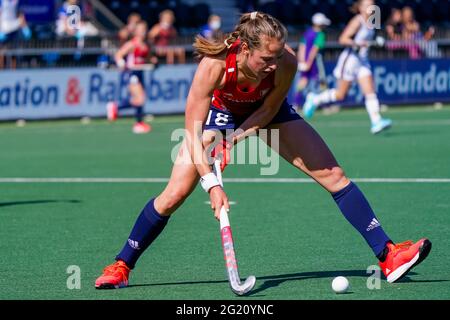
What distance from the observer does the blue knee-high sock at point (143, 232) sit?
24.3 ft

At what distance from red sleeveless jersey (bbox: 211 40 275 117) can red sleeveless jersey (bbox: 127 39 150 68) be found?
13.9 m

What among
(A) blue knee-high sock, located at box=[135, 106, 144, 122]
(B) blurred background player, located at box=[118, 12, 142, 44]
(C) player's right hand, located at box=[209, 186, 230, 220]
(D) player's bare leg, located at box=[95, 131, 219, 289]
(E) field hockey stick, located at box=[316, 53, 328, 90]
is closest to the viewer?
(C) player's right hand, located at box=[209, 186, 230, 220]

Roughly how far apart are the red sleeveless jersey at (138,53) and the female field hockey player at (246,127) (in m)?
13.9

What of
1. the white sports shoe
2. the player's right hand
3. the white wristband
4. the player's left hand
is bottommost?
the player's right hand

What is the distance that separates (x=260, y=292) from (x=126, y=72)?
16235 mm

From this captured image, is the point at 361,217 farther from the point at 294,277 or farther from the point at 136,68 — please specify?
the point at 136,68

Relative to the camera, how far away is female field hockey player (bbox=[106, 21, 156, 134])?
20.7 meters

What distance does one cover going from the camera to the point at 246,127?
7316 millimetres

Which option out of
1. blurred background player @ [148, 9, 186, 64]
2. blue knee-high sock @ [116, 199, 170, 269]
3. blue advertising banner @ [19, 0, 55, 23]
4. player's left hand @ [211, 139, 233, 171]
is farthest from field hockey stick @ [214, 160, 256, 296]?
blue advertising banner @ [19, 0, 55, 23]

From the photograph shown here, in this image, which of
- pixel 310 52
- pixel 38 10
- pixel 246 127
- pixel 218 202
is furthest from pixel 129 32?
pixel 218 202

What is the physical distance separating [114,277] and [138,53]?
1421 cm

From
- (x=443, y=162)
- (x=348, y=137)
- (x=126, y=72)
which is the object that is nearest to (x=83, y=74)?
(x=126, y=72)

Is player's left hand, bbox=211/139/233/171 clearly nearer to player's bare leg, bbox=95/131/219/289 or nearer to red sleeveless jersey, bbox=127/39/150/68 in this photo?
player's bare leg, bbox=95/131/219/289

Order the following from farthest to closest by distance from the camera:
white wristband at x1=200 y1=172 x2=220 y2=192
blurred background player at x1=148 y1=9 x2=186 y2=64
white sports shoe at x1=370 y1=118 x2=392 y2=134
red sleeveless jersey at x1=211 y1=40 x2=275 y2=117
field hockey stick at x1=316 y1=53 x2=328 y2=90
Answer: blurred background player at x1=148 y1=9 x2=186 y2=64
field hockey stick at x1=316 y1=53 x2=328 y2=90
white sports shoe at x1=370 y1=118 x2=392 y2=134
red sleeveless jersey at x1=211 y1=40 x2=275 y2=117
white wristband at x1=200 y1=172 x2=220 y2=192
